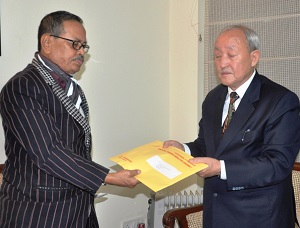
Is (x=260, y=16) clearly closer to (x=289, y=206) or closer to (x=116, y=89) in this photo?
(x=116, y=89)

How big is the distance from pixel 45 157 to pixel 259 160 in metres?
0.91

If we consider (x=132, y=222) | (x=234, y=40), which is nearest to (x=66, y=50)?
(x=234, y=40)

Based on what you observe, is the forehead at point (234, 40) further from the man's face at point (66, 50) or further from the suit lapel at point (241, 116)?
the man's face at point (66, 50)

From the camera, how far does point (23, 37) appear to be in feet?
9.03

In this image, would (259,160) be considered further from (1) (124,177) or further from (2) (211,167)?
(1) (124,177)

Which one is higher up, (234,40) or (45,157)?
(234,40)

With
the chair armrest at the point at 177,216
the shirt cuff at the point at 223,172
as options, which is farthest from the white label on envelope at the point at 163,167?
the chair armrest at the point at 177,216

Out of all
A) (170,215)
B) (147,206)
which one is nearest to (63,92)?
(170,215)

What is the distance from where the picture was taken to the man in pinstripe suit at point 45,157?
1.87 m

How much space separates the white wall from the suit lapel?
135cm

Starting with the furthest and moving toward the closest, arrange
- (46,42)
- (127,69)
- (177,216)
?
(127,69), (177,216), (46,42)

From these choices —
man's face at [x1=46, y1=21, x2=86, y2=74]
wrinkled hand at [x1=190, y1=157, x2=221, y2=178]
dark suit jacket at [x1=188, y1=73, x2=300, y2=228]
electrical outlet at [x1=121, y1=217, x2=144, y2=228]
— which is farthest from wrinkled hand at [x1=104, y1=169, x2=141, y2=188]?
electrical outlet at [x1=121, y1=217, x2=144, y2=228]

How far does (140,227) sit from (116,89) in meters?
1.10

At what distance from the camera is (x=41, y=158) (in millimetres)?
1860
